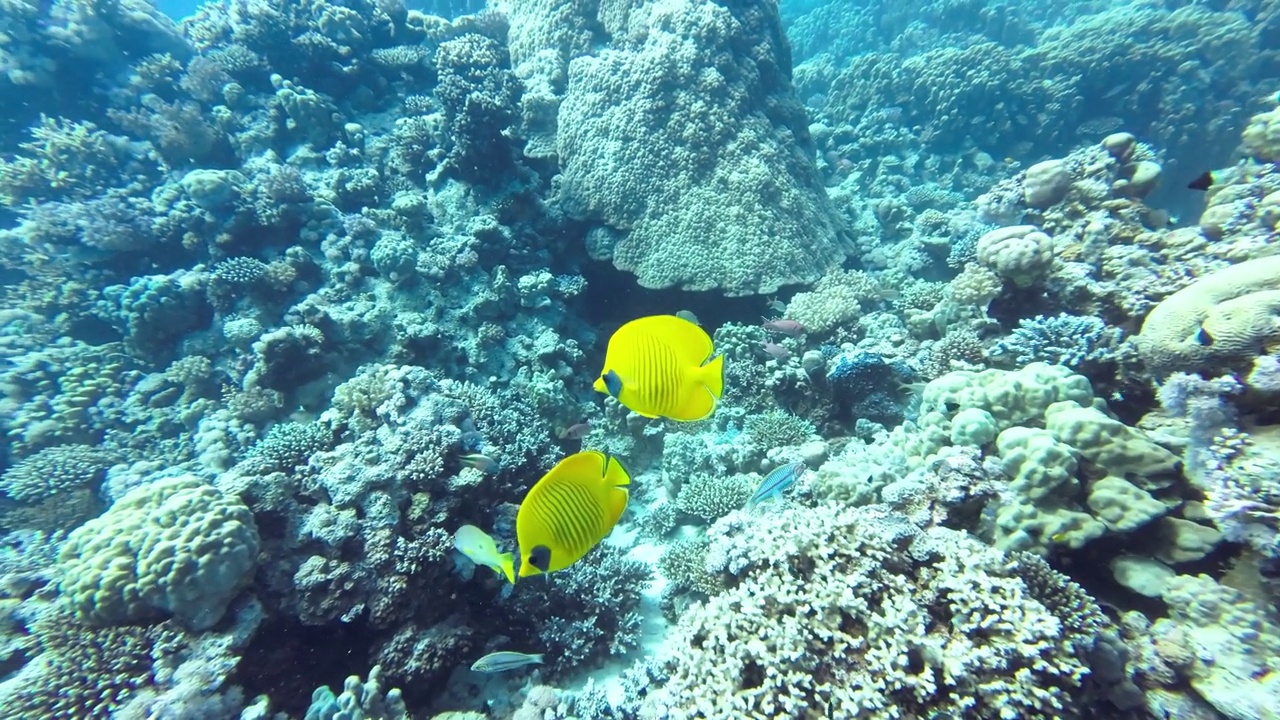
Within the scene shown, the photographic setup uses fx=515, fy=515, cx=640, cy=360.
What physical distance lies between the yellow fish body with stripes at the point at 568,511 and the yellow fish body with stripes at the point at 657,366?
29 centimetres

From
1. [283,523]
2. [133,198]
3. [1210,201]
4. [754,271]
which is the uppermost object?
[133,198]

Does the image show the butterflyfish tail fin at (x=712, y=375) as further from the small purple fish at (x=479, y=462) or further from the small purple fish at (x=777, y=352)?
the small purple fish at (x=777, y=352)

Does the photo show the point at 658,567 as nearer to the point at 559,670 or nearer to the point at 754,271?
the point at 559,670

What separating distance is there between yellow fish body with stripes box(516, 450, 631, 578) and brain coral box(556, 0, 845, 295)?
17.0 feet

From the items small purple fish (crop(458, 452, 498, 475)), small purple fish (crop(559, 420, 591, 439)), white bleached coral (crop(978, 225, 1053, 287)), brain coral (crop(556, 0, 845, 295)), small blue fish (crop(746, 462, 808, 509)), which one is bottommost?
small blue fish (crop(746, 462, 808, 509))

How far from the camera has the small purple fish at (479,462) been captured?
435cm

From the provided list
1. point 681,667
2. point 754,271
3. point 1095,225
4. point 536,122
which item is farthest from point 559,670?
point 536,122

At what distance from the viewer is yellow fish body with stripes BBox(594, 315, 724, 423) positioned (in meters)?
2.02

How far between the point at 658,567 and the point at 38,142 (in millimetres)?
13280

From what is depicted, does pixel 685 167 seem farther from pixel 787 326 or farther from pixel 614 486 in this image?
pixel 614 486

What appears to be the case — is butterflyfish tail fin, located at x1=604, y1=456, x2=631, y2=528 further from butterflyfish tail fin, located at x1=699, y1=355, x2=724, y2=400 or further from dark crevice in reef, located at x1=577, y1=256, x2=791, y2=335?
dark crevice in reef, located at x1=577, y1=256, x2=791, y2=335

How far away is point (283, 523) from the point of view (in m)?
4.12

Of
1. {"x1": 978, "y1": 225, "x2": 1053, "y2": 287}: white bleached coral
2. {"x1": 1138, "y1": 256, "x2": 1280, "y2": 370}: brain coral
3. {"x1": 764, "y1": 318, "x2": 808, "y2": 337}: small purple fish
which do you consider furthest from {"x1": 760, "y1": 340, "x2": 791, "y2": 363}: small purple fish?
{"x1": 1138, "y1": 256, "x2": 1280, "y2": 370}: brain coral

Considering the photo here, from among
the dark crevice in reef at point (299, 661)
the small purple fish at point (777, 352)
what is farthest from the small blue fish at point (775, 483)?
the dark crevice in reef at point (299, 661)
